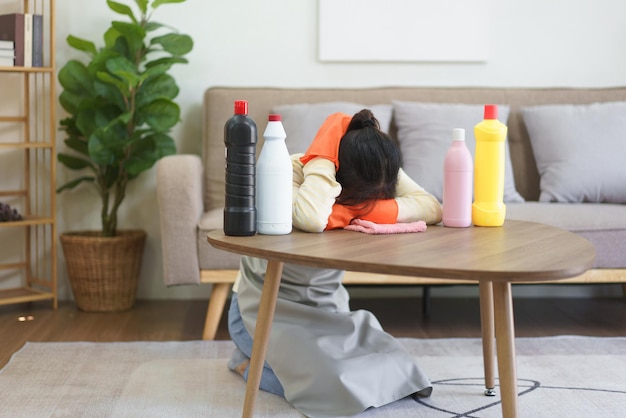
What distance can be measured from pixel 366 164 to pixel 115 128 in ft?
5.67

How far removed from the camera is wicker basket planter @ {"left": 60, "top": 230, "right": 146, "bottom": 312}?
11.0 feet

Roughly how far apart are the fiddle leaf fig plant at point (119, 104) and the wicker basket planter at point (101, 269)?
133mm

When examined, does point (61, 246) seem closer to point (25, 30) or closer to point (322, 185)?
point (25, 30)

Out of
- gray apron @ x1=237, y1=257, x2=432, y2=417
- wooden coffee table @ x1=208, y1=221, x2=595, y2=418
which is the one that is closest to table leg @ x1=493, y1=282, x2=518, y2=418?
wooden coffee table @ x1=208, y1=221, x2=595, y2=418

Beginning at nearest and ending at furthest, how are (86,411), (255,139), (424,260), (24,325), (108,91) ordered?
(424,260) → (255,139) → (86,411) → (24,325) → (108,91)

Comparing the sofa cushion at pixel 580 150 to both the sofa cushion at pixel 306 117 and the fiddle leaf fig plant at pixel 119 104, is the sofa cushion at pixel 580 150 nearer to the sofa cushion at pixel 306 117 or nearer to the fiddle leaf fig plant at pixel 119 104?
the sofa cushion at pixel 306 117

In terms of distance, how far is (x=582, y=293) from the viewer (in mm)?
3746

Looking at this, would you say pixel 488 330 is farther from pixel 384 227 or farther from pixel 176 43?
pixel 176 43

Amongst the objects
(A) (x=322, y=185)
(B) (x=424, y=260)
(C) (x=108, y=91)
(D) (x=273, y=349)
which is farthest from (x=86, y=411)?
(C) (x=108, y=91)

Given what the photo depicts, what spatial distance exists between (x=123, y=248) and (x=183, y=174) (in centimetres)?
67

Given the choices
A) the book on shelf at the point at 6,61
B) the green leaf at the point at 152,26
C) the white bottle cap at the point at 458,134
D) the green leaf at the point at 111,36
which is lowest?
the white bottle cap at the point at 458,134

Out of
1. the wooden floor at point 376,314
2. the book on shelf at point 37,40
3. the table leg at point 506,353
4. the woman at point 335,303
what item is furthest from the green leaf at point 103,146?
the table leg at point 506,353

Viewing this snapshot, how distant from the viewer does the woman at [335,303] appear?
188 centimetres

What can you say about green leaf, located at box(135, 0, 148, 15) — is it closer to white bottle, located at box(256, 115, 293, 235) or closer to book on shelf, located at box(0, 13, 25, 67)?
book on shelf, located at box(0, 13, 25, 67)
